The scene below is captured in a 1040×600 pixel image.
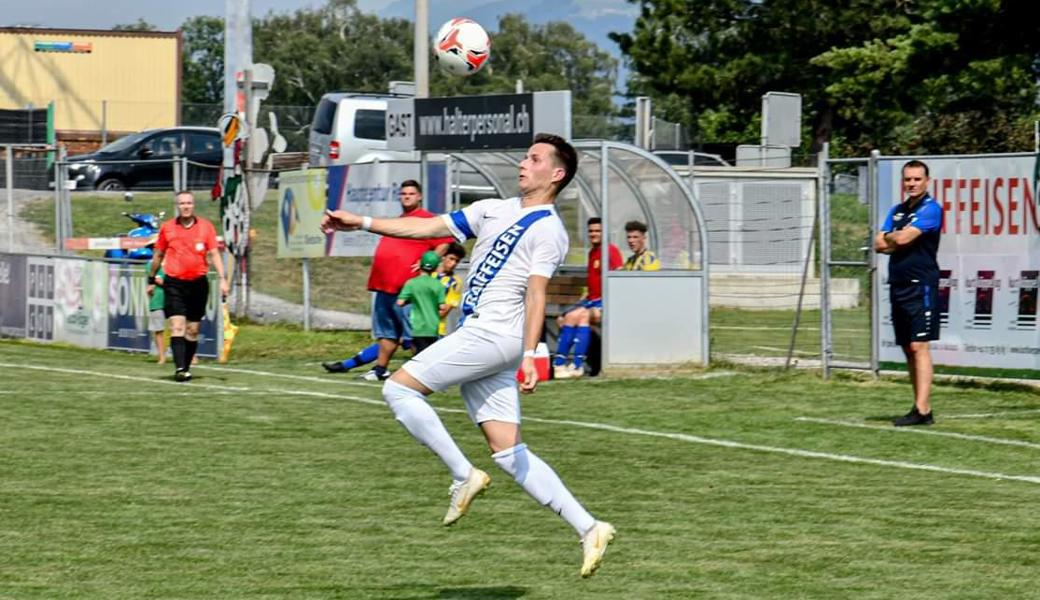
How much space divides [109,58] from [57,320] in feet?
129

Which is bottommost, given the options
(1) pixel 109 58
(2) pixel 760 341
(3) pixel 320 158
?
(2) pixel 760 341

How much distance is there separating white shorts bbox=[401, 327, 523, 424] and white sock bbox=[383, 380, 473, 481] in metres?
0.09

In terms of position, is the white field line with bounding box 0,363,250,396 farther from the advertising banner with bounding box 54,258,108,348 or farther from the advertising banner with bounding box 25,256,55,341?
the advertising banner with bounding box 25,256,55,341

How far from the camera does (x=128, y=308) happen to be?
73.2 feet

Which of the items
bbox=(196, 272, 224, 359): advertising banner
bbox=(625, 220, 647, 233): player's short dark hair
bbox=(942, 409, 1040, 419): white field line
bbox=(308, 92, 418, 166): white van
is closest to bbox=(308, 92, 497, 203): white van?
bbox=(308, 92, 418, 166): white van

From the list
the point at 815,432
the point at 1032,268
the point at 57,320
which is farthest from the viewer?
the point at 57,320

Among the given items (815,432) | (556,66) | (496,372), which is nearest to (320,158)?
(815,432)

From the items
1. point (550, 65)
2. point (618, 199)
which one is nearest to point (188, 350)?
point (618, 199)

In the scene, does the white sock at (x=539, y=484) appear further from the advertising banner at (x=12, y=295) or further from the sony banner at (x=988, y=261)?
the advertising banner at (x=12, y=295)

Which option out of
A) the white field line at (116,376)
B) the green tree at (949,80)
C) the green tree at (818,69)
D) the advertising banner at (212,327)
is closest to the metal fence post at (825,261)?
the white field line at (116,376)

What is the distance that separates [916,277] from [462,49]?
9.06 metres

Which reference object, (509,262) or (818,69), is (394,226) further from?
(818,69)

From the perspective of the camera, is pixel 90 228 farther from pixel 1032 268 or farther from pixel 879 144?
pixel 879 144

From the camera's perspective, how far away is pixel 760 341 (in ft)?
79.1
